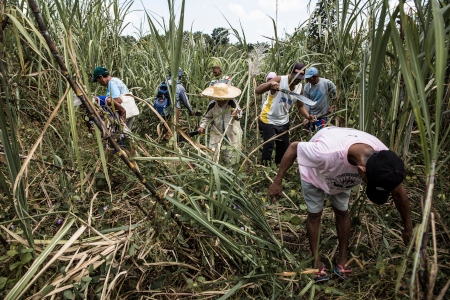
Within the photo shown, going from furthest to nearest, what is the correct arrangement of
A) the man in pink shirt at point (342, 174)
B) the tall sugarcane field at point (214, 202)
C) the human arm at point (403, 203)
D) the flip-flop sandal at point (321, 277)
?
1. the flip-flop sandal at point (321, 277)
2. the human arm at point (403, 203)
3. the man in pink shirt at point (342, 174)
4. the tall sugarcane field at point (214, 202)

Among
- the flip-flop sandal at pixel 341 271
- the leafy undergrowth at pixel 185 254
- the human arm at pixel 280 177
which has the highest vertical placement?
the human arm at pixel 280 177

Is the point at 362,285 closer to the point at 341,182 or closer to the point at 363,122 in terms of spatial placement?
the point at 341,182

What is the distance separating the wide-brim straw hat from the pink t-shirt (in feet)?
4.24

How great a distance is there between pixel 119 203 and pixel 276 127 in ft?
6.54

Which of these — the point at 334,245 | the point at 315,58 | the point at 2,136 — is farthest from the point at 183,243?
the point at 315,58

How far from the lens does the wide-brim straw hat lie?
122 inches

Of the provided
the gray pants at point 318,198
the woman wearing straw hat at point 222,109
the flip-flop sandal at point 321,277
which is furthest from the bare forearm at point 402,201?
the woman wearing straw hat at point 222,109

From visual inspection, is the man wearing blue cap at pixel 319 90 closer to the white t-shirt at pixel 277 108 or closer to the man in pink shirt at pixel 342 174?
the white t-shirt at pixel 277 108

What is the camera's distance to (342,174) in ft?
5.95

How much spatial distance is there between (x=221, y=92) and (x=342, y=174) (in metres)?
1.61

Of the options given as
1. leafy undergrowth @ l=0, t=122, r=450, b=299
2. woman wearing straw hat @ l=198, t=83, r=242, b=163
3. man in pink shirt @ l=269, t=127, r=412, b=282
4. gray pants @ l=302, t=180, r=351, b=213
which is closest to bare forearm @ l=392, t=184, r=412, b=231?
man in pink shirt @ l=269, t=127, r=412, b=282

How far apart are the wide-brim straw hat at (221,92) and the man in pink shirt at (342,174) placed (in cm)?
125

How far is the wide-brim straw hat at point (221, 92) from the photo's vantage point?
309cm

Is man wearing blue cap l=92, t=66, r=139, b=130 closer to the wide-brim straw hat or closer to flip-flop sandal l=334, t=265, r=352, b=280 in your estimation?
the wide-brim straw hat
